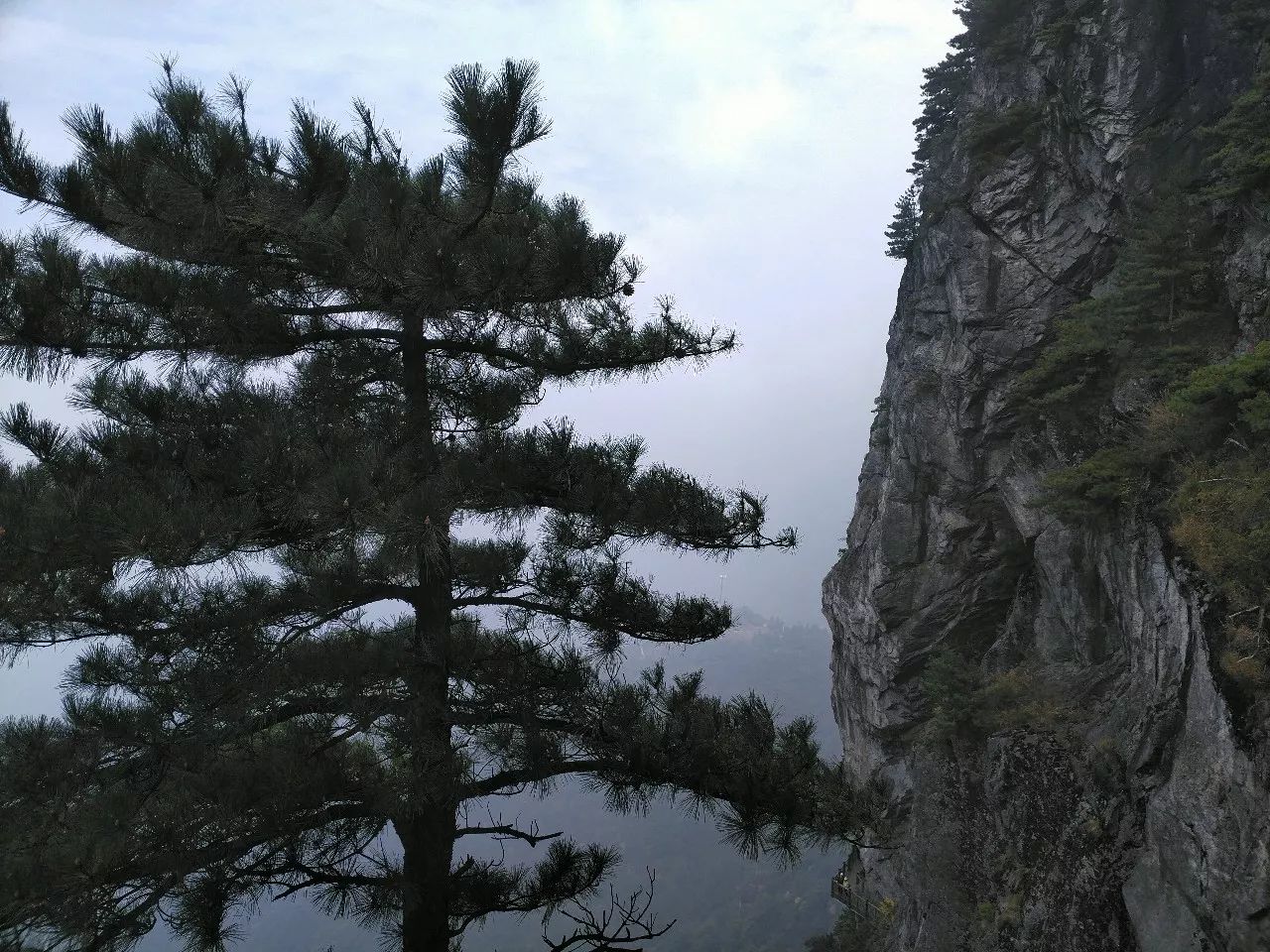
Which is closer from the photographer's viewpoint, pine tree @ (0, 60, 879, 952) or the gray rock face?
pine tree @ (0, 60, 879, 952)

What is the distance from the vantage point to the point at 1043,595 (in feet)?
47.5

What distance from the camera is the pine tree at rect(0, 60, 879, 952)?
326 cm

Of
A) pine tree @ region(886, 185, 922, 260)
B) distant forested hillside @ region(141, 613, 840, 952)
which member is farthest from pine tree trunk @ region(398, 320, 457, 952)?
distant forested hillside @ region(141, 613, 840, 952)

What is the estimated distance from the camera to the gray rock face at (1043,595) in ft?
26.5

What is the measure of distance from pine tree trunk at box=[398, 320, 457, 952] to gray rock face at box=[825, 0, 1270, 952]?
24.3ft

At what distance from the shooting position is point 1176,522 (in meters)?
9.15

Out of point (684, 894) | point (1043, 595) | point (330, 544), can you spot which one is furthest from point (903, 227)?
point (684, 894)

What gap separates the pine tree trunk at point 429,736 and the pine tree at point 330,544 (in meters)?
0.02

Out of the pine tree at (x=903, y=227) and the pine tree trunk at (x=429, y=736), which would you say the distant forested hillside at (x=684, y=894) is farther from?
the pine tree trunk at (x=429, y=736)

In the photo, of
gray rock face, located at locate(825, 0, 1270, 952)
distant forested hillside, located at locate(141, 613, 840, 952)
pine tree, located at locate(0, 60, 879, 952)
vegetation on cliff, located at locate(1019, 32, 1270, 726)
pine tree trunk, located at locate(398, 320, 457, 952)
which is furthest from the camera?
distant forested hillside, located at locate(141, 613, 840, 952)

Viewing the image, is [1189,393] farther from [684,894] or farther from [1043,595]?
[684,894]

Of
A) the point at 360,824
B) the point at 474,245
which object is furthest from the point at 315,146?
the point at 360,824

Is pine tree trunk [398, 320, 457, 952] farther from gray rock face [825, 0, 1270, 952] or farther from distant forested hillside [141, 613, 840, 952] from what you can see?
distant forested hillside [141, 613, 840, 952]

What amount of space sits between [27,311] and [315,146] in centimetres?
153
